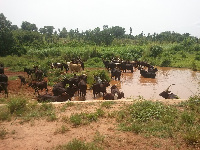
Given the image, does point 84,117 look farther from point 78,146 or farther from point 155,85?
point 155,85

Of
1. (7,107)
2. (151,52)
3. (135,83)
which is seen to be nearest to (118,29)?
(151,52)

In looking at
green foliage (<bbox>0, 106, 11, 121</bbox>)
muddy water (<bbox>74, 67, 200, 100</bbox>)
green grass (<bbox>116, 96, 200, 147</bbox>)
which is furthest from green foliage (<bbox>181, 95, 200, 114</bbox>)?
green foliage (<bbox>0, 106, 11, 121</bbox>)

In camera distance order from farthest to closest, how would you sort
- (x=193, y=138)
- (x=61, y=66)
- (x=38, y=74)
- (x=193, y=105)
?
(x=61, y=66), (x=38, y=74), (x=193, y=105), (x=193, y=138)

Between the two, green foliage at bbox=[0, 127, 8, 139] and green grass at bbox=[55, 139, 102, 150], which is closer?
green grass at bbox=[55, 139, 102, 150]

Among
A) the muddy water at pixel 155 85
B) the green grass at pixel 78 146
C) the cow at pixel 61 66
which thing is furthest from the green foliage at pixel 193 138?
the cow at pixel 61 66

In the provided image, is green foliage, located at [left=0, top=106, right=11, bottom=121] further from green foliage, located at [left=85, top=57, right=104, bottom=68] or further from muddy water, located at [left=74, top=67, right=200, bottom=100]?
green foliage, located at [left=85, top=57, right=104, bottom=68]

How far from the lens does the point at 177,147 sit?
5770 millimetres

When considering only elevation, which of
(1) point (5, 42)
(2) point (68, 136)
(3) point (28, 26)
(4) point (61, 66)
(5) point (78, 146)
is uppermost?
(3) point (28, 26)

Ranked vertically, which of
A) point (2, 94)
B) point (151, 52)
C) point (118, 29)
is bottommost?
point (2, 94)

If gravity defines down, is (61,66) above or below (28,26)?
below

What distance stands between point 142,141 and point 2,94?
9.62 metres

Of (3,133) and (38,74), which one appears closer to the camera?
(3,133)

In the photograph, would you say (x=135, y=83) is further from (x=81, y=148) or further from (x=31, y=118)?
(x=81, y=148)

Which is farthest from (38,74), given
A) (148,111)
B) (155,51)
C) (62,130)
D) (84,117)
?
(155,51)
